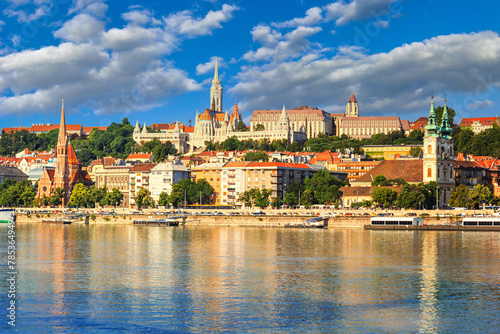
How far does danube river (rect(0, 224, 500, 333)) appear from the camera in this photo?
24656mm

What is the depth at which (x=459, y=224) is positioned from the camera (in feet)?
227

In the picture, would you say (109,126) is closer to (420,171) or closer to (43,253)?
(420,171)

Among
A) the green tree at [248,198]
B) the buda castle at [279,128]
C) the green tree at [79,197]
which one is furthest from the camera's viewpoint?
the buda castle at [279,128]

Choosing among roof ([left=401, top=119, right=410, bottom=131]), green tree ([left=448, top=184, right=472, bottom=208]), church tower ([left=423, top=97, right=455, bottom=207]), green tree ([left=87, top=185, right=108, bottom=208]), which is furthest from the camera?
roof ([left=401, top=119, right=410, bottom=131])

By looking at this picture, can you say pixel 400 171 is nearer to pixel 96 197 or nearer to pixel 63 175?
pixel 96 197

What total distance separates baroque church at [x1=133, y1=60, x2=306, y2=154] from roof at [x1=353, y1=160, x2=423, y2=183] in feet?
197

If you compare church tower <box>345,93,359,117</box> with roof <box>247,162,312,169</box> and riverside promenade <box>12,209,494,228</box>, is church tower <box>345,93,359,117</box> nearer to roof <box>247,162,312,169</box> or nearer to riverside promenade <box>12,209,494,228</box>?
roof <box>247,162,312,169</box>

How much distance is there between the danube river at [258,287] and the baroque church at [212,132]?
108 meters

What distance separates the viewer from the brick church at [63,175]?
115875 mm

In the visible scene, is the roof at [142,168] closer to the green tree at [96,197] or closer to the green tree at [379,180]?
the green tree at [96,197]

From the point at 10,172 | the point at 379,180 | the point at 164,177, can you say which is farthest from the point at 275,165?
the point at 10,172

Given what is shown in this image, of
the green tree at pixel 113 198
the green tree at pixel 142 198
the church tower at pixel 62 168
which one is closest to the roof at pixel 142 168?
the green tree at pixel 113 198

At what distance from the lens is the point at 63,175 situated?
11688 cm

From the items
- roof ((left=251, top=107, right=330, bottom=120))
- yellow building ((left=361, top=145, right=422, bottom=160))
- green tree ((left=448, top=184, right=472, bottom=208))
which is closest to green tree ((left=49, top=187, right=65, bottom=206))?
yellow building ((left=361, top=145, right=422, bottom=160))
